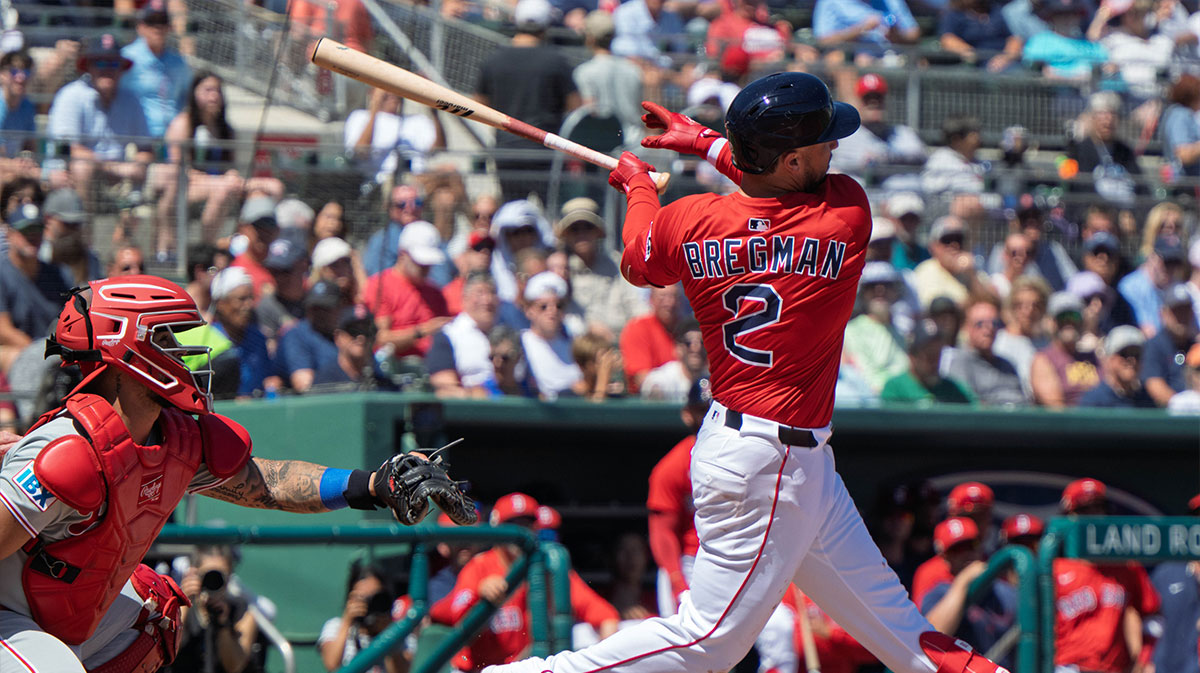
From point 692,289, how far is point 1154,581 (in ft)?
15.1

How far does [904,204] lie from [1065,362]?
4.21 ft

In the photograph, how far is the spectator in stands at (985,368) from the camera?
8.31 m

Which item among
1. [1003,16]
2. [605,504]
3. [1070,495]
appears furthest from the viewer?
[1003,16]

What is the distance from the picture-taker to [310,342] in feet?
24.2

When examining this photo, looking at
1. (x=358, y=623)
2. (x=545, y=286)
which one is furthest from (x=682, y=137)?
(x=545, y=286)

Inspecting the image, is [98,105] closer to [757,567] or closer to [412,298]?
[412,298]

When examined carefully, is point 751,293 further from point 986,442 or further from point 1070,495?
point 986,442

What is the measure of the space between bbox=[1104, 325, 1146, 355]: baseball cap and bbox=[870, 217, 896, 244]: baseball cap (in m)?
1.34

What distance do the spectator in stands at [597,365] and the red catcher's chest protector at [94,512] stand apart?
396cm

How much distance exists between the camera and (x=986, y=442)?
8508mm

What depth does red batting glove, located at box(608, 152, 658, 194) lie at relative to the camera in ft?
14.9

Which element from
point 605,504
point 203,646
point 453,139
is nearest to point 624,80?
point 453,139

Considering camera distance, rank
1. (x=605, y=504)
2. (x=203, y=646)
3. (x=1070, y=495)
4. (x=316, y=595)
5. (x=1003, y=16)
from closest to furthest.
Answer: (x=203, y=646) < (x=316, y=595) < (x=1070, y=495) < (x=605, y=504) < (x=1003, y=16)

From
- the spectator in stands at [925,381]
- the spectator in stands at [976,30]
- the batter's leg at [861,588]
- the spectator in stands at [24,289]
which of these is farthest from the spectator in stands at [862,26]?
the batter's leg at [861,588]
